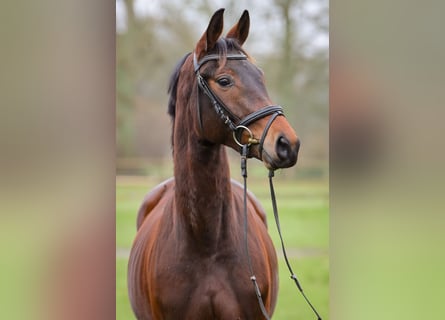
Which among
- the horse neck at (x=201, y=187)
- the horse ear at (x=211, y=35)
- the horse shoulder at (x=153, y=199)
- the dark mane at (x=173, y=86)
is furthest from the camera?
the horse shoulder at (x=153, y=199)

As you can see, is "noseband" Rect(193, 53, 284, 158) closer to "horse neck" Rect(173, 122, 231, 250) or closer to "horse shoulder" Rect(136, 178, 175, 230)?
"horse neck" Rect(173, 122, 231, 250)

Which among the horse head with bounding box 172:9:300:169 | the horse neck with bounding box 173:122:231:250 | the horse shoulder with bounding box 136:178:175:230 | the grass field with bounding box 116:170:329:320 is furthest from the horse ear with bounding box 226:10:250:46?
the horse shoulder with bounding box 136:178:175:230

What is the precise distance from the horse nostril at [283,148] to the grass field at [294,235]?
57 centimetres

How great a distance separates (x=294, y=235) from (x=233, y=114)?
0.71 metres

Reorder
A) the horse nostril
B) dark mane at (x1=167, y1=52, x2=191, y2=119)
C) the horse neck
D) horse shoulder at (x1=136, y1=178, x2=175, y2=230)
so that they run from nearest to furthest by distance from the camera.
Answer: the horse nostril < the horse neck < dark mane at (x1=167, y1=52, x2=191, y2=119) < horse shoulder at (x1=136, y1=178, x2=175, y2=230)

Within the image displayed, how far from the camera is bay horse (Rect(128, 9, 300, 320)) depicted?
1260 millimetres

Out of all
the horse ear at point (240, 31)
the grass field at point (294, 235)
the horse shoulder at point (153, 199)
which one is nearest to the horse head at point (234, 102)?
the horse ear at point (240, 31)

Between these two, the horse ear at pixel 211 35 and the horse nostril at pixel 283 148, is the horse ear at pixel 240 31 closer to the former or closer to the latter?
the horse ear at pixel 211 35

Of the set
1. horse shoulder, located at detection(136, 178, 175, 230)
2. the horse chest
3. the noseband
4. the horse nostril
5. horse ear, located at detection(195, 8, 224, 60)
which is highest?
horse ear, located at detection(195, 8, 224, 60)

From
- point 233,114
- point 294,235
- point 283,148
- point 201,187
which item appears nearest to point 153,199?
point 294,235

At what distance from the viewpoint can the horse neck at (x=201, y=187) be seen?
135cm
